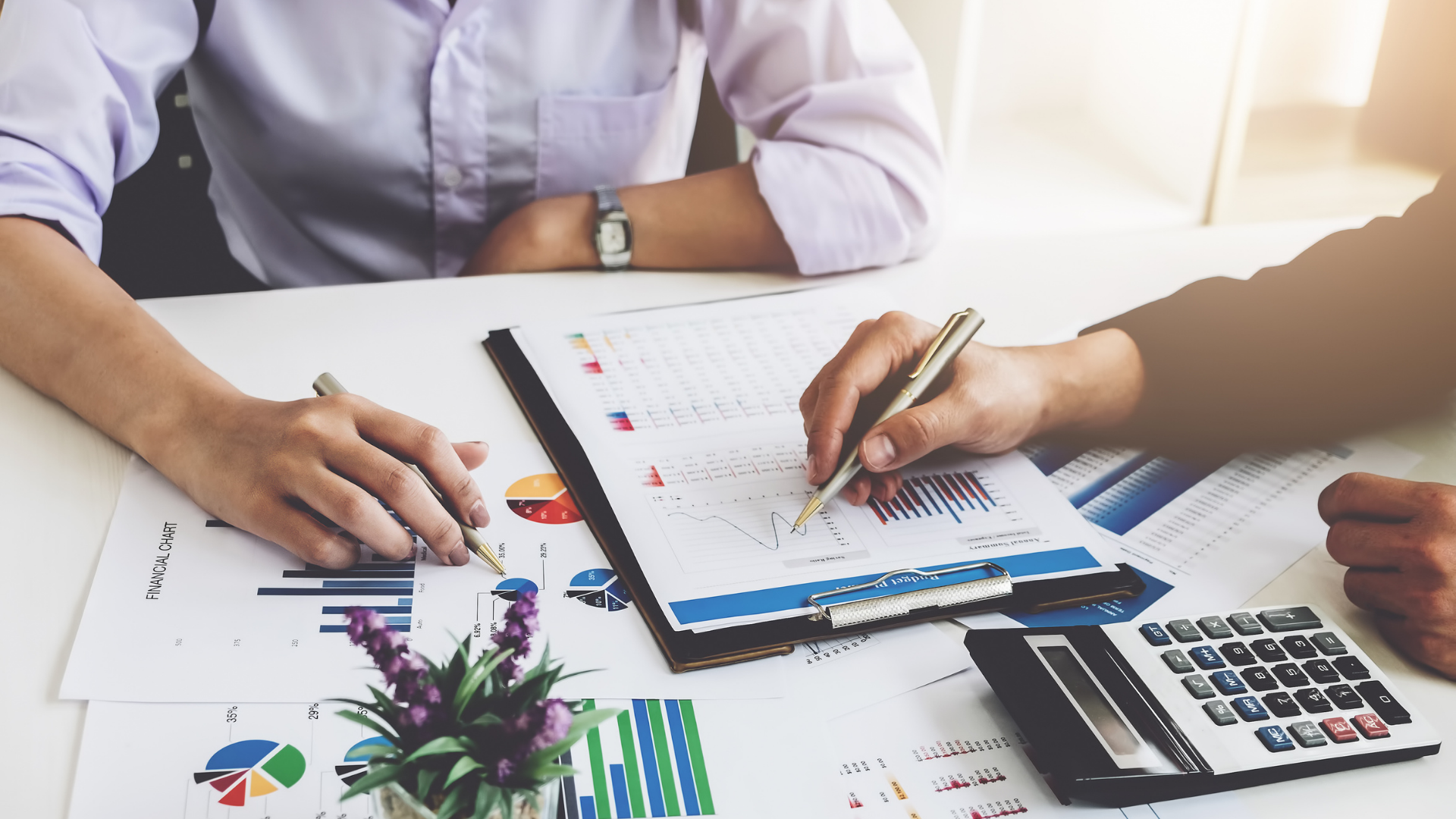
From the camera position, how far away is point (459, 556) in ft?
1.89

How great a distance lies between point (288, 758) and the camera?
0.46 meters

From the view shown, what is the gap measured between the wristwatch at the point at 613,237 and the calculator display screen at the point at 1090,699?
56cm

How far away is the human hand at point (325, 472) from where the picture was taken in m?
0.57

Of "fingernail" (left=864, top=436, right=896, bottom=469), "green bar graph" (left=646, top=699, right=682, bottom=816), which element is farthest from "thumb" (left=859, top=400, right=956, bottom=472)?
"green bar graph" (left=646, top=699, right=682, bottom=816)

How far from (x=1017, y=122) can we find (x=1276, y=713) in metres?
1.70

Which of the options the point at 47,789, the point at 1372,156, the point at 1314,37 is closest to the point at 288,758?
the point at 47,789

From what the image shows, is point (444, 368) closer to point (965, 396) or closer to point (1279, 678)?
point (965, 396)

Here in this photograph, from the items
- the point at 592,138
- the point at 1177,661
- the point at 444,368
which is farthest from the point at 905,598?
the point at 592,138

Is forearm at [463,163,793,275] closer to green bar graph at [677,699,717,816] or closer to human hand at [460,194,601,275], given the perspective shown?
human hand at [460,194,601,275]

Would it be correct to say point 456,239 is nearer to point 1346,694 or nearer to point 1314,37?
point 1346,694

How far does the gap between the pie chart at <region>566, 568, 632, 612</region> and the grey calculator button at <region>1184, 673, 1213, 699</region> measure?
294 mm

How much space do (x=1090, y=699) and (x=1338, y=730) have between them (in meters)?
0.12

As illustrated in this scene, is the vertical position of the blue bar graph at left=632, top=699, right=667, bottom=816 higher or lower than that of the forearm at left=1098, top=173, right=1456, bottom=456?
lower

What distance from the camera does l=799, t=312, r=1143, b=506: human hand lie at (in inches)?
25.6
